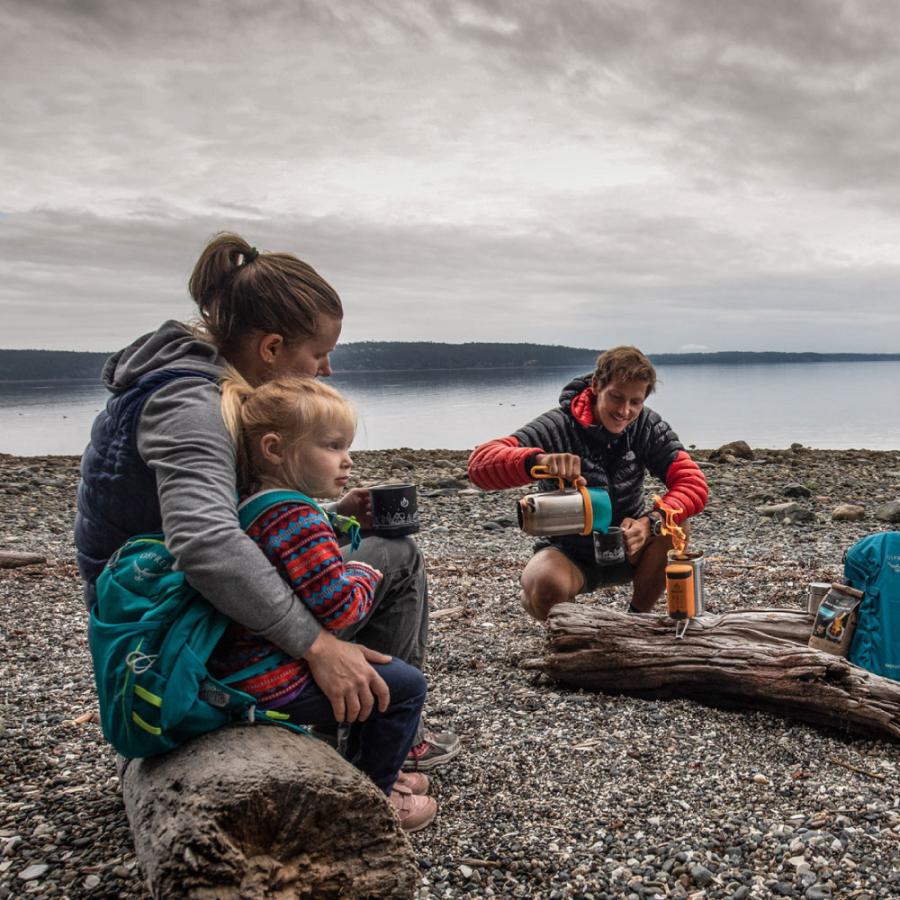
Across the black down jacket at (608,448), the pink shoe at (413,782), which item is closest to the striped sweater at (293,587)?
the pink shoe at (413,782)

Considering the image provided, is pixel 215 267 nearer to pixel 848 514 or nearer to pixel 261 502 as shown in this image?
pixel 261 502

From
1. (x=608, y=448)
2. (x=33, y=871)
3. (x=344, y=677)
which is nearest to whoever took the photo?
(x=344, y=677)

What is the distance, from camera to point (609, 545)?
4.96 meters

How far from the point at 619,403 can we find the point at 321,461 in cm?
274

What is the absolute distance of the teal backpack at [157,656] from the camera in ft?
7.89

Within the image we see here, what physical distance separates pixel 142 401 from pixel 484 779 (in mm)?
2034

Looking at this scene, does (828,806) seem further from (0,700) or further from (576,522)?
(0,700)

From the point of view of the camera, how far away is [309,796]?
2.29 m

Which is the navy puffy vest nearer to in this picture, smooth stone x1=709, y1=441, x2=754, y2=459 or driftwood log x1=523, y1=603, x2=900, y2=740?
driftwood log x1=523, y1=603, x2=900, y2=740

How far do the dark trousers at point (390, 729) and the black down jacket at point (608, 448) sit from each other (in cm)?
242

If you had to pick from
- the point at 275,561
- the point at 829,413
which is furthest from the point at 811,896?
the point at 829,413

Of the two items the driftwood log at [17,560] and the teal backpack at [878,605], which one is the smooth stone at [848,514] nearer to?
the teal backpack at [878,605]

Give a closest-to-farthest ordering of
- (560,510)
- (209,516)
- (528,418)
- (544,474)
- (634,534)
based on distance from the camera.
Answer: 1. (209,516)
2. (560,510)
3. (544,474)
4. (634,534)
5. (528,418)

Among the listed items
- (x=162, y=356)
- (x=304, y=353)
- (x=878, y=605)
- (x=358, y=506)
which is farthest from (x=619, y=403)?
(x=162, y=356)
